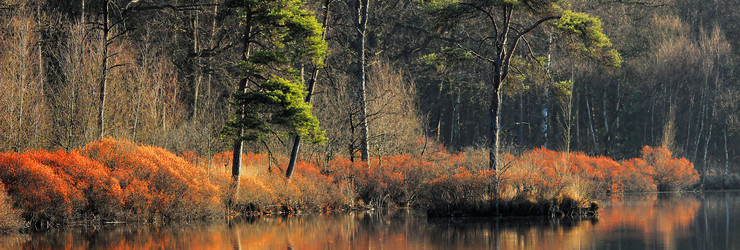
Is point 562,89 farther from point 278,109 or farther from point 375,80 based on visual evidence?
point 375,80

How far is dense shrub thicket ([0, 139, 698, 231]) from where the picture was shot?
68.8 ft

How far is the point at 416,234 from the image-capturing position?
19.0m

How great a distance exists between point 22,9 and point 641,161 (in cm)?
3209

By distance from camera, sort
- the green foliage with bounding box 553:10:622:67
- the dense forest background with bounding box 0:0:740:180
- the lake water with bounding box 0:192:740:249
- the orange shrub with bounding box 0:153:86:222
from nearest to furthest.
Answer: the lake water with bounding box 0:192:740:249 → the orange shrub with bounding box 0:153:86:222 → the green foliage with bounding box 553:10:622:67 → the dense forest background with bounding box 0:0:740:180

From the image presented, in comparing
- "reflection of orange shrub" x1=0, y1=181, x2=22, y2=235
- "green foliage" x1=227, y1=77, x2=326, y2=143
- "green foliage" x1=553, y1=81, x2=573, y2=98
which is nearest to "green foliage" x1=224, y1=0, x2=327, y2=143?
"green foliage" x1=227, y1=77, x2=326, y2=143

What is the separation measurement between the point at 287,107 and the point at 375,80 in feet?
45.8

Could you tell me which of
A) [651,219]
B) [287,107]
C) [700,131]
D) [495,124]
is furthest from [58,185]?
[700,131]

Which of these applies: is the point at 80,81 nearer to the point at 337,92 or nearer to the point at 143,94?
the point at 143,94

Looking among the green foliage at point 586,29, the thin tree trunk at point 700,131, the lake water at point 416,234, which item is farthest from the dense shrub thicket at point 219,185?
the thin tree trunk at point 700,131

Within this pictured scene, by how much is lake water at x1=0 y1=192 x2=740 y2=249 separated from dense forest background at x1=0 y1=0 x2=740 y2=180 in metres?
5.97

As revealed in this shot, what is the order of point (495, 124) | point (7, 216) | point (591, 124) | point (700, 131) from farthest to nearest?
point (591, 124) → point (700, 131) → point (495, 124) → point (7, 216)

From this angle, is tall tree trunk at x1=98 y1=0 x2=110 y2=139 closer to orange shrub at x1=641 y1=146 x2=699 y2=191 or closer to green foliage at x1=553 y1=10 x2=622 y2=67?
green foliage at x1=553 y1=10 x2=622 y2=67

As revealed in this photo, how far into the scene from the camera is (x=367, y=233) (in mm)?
19438

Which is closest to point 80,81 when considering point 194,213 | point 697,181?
point 194,213
